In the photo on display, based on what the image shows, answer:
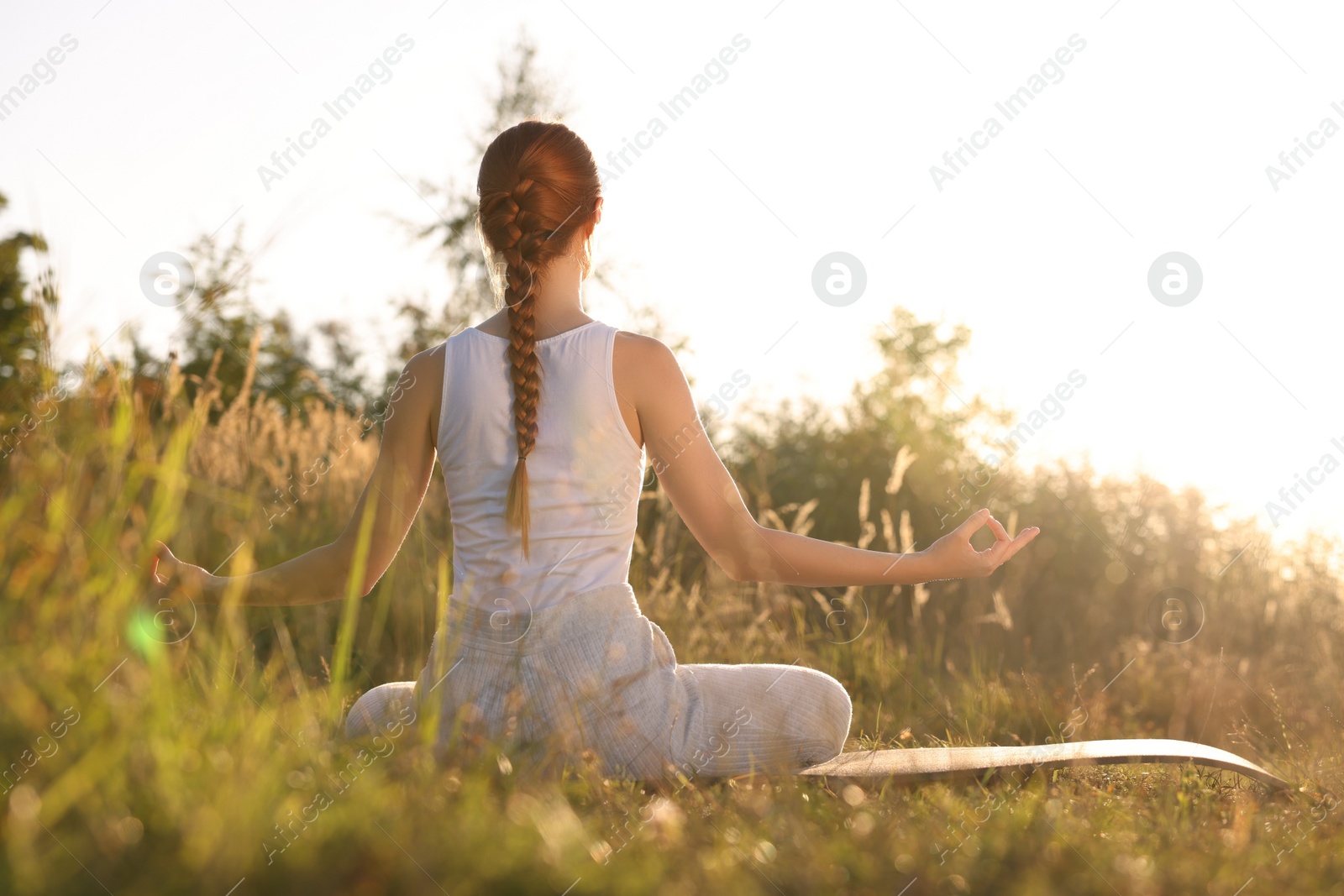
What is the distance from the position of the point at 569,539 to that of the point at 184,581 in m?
0.83

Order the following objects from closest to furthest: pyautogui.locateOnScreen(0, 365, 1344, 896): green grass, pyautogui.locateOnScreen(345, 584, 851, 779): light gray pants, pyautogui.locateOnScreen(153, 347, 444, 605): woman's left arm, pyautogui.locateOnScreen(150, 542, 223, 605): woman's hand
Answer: pyautogui.locateOnScreen(0, 365, 1344, 896): green grass → pyautogui.locateOnScreen(345, 584, 851, 779): light gray pants → pyautogui.locateOnScreen(150, 542, 223, 605): woman's hand → pyautogui.locateOnScreen(153, 347, 444, 605): woman's left arm

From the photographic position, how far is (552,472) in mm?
2070

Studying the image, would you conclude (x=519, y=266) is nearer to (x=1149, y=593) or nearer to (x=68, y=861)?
(x=68, y=861)

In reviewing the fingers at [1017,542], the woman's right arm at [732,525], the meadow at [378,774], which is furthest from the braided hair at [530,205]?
the fingers at [1017,542]

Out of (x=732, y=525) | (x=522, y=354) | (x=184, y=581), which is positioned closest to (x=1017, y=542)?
(x=732, y=525)

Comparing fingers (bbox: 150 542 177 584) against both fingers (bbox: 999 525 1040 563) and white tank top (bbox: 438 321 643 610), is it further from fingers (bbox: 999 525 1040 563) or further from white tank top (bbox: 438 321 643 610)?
fingers (bbox: 999 525 1040 563)

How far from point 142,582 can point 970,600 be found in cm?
457

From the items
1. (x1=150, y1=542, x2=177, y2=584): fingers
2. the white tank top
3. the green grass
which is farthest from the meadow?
the white tank top

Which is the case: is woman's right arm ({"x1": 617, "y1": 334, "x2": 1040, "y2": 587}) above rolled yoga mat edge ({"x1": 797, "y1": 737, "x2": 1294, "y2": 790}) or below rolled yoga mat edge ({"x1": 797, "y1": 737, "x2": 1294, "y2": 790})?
above

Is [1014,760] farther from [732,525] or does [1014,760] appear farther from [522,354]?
[522,354]

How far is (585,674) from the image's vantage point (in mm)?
2029

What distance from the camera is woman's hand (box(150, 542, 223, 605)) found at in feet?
6.98

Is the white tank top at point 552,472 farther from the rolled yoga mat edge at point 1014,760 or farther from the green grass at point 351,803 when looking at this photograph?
the rolled yoga mat edge at point 1014,760

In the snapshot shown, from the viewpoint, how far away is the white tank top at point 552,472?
2.07 meters
